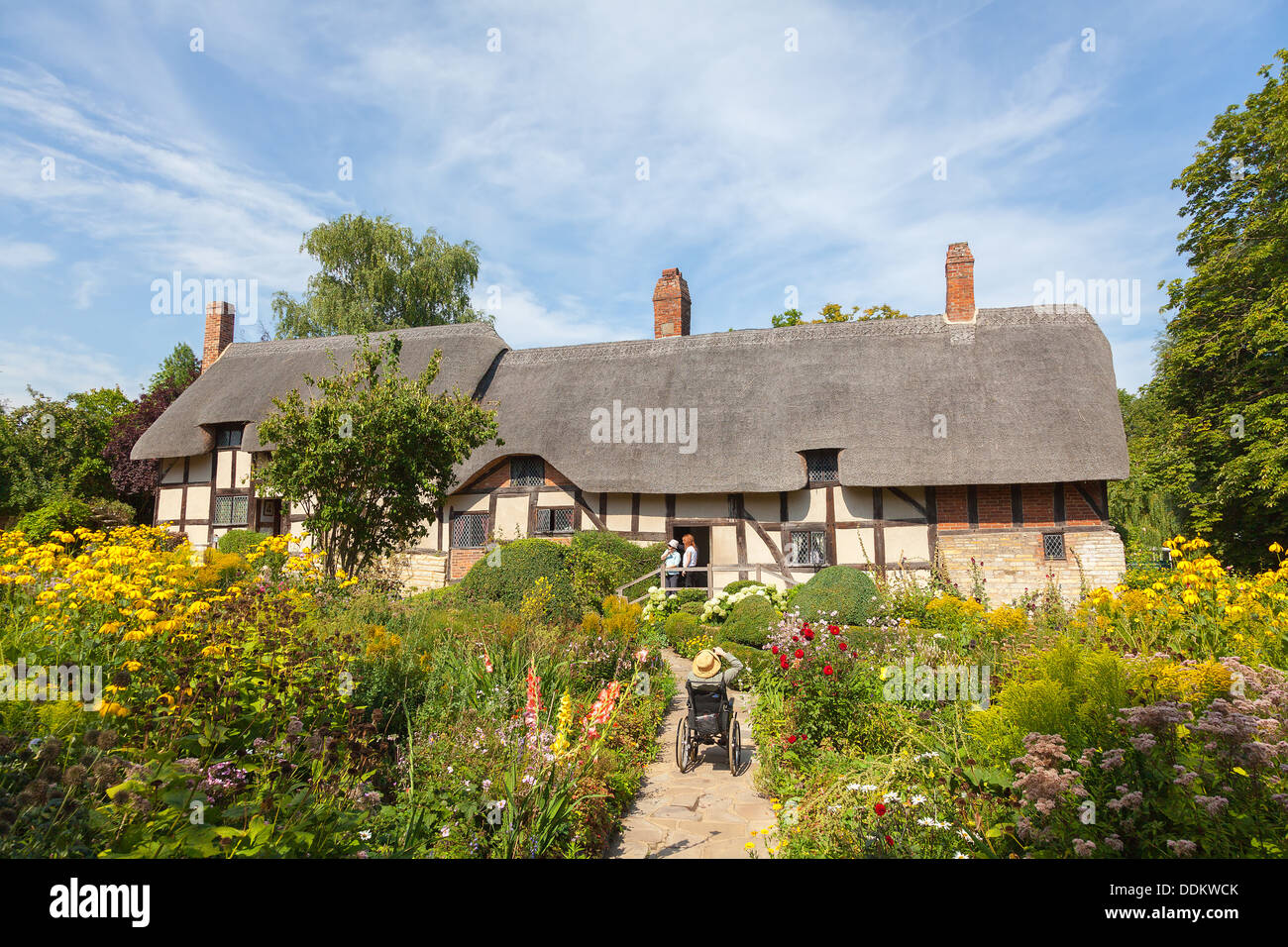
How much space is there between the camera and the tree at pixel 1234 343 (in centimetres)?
1531

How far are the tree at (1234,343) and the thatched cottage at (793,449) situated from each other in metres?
3.26

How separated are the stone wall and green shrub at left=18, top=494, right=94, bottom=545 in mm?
21288

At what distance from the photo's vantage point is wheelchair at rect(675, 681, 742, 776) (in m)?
6.08

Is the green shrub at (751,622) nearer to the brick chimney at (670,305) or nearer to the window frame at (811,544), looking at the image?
the window frame at (811,544)

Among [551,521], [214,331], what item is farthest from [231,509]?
[551,521]

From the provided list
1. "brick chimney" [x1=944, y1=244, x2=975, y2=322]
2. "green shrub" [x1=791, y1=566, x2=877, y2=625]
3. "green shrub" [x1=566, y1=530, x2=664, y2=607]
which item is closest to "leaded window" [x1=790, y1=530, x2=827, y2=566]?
"green shrub" [x1=566, y1=530, x2=664, y2=607]

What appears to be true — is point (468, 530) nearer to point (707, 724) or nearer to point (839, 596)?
point (839, 596)

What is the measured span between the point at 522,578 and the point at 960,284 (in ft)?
41.4

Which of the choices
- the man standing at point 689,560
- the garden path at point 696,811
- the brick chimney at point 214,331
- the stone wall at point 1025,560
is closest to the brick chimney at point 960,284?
the stone wall at point 1025,560

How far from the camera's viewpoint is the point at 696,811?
5.11 metres

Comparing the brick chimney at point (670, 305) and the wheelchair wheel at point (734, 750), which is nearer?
the wheelchair wheel at point (734, 750)
